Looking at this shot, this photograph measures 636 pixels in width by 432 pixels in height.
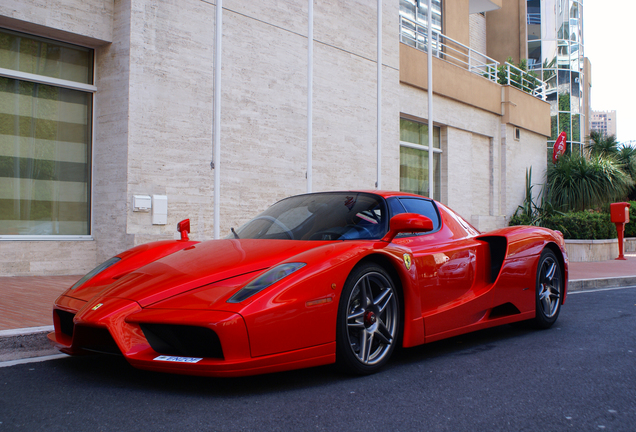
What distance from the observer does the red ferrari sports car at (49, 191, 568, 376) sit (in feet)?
9.53

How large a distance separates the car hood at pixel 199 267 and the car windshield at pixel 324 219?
0.25 metres

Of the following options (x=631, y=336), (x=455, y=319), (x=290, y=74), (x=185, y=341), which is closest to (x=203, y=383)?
(x=185, y=341)

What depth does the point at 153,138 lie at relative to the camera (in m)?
9.27

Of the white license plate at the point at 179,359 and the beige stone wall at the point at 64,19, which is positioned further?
the beige stone wall at the point at 64,19

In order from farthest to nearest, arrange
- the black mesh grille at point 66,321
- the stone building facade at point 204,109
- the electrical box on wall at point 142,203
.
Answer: the electrical box on wall at point 142,203 → the stone building facade at point 204,109 → the black mesh grille at point 66,321

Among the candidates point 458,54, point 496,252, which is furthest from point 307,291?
point 458,54

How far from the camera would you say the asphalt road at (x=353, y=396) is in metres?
2.58

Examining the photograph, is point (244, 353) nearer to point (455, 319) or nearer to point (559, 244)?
point (455, 319)

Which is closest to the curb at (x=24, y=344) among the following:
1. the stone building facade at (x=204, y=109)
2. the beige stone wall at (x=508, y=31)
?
the stone building facade at (x=204, y=109)

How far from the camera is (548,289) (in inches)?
208

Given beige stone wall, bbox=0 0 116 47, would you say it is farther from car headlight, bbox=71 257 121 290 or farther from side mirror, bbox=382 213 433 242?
side mirror, bbox=382 213 433 242

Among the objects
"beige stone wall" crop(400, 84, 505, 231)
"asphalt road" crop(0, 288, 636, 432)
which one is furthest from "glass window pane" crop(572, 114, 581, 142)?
"asphalt road" crop(0, 288, 636, 432)

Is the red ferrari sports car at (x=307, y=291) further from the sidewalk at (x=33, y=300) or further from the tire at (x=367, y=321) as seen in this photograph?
the sidewalk at (x=33, y=300)

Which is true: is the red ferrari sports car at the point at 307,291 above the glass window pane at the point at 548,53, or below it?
below
